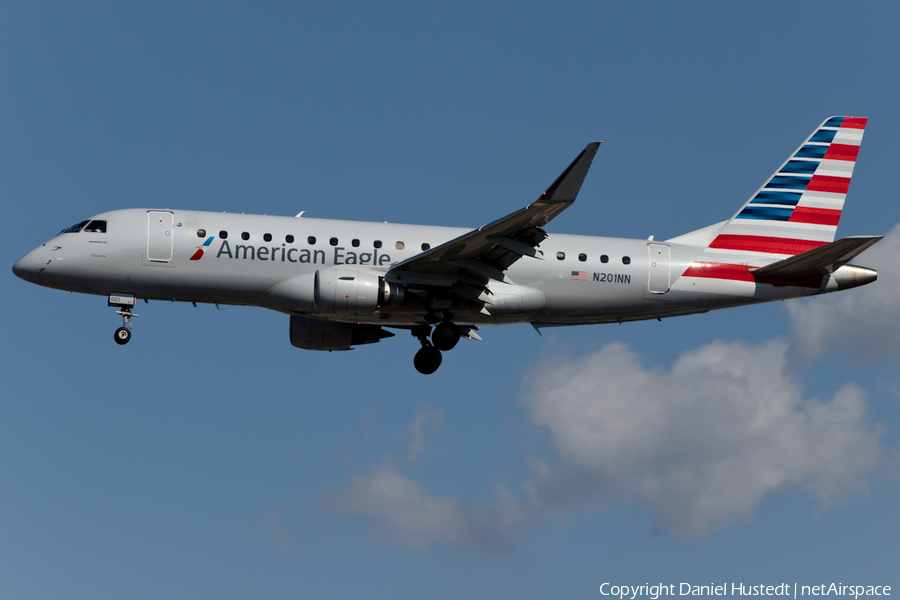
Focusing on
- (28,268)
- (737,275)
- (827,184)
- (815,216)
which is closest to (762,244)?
(737,275)

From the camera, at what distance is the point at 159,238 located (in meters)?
31.3

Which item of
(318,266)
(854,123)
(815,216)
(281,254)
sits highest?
(854,123)

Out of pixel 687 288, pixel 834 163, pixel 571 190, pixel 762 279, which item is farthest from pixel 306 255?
pixel 834 163

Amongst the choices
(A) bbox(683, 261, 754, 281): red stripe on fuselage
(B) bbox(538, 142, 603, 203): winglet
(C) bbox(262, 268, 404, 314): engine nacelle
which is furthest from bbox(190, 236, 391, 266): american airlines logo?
(A) bbox(683, 261, 754, 281): red stripe on fuselage

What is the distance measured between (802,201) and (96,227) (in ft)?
78.6

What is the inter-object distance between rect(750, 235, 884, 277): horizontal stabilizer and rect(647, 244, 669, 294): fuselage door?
9.91 ft

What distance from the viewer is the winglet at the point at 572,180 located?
84.7ft

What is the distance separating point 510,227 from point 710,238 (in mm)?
9462

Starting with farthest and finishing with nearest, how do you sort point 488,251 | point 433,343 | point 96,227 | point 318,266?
point 433,343, point 96,227, point 318,266, point 488,251

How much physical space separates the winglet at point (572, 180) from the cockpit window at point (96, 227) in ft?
45.4

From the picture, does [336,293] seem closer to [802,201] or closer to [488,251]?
[488,251]

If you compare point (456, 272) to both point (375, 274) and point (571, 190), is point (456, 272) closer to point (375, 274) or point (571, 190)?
point (375, 274)

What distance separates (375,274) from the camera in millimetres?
31219

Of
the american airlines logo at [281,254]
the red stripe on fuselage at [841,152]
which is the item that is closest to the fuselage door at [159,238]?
the american airlines logo at [281,254]
